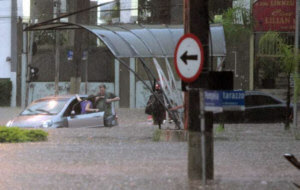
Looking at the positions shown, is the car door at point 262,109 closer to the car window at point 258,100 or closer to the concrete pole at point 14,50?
the car window at point 258,100

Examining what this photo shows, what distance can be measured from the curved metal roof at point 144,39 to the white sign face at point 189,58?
33.7 ft

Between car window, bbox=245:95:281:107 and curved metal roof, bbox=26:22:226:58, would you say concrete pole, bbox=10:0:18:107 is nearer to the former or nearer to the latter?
car window, bbox=245:95:281:107

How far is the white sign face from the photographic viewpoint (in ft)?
34.3

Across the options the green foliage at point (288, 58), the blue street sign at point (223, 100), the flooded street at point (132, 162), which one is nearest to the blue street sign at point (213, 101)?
the blue street sign at point (223, 100)

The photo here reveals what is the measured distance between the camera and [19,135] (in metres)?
19.6

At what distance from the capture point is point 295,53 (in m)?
22.6

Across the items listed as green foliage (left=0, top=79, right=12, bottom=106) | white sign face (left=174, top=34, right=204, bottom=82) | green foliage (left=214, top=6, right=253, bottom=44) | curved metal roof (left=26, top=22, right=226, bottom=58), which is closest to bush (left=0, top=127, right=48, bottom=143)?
curved metal roof (left=26, top=22, right=226, bottom=58)

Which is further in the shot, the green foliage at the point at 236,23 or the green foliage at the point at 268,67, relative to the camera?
the green foliage at the point at 268,67

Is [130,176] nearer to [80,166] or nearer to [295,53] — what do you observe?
[80,166]

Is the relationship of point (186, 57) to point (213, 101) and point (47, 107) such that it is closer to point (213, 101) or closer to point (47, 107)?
point (213, 101)

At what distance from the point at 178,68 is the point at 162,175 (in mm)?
2621

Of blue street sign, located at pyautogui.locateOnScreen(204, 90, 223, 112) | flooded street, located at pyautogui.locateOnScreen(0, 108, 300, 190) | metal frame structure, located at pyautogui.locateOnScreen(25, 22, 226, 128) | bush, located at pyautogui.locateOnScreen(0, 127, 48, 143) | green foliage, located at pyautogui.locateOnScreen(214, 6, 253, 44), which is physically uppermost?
green foliage, located at pyautogui.locateOnScreen(214, 6, 253, 44)

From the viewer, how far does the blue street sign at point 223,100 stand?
10439mm

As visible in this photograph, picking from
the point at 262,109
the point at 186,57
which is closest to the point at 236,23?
the point at 262,109
